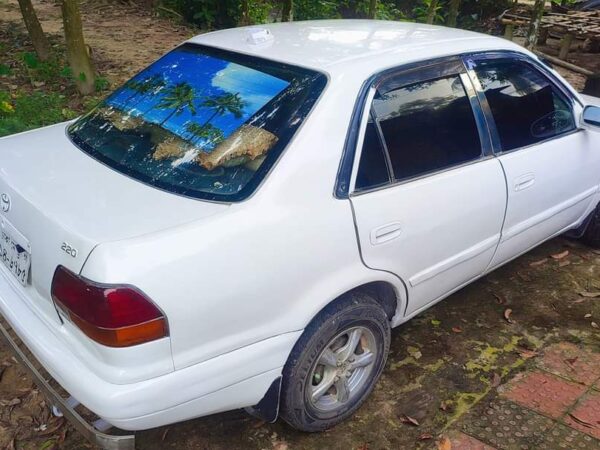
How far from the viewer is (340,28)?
301 centimetres

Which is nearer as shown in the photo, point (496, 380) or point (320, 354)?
point (320, 354)

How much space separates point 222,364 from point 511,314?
2.18 metres

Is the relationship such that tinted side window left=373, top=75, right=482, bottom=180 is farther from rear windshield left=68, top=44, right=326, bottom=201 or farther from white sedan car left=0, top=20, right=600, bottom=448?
rear windshield left=68, top=44, right=326, bottom=201

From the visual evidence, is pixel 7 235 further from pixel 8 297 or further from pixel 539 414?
pixel 539 414

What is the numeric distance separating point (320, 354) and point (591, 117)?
224cm

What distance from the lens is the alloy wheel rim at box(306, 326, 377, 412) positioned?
2.44 metres

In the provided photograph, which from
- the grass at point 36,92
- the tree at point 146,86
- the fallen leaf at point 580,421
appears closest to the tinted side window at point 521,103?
the fallen leaf at point 580,421

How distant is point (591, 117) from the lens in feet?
10.8

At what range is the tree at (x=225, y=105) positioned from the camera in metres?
2.33

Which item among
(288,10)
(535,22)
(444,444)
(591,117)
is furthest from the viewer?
(535,22)

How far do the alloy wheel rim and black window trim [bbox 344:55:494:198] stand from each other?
→ 695 millimetres

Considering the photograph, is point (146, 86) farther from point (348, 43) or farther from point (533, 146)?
point (533, 146)

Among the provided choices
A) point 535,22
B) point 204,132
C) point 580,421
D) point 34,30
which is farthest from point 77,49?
point 535,22

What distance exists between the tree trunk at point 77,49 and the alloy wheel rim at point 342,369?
458cm
